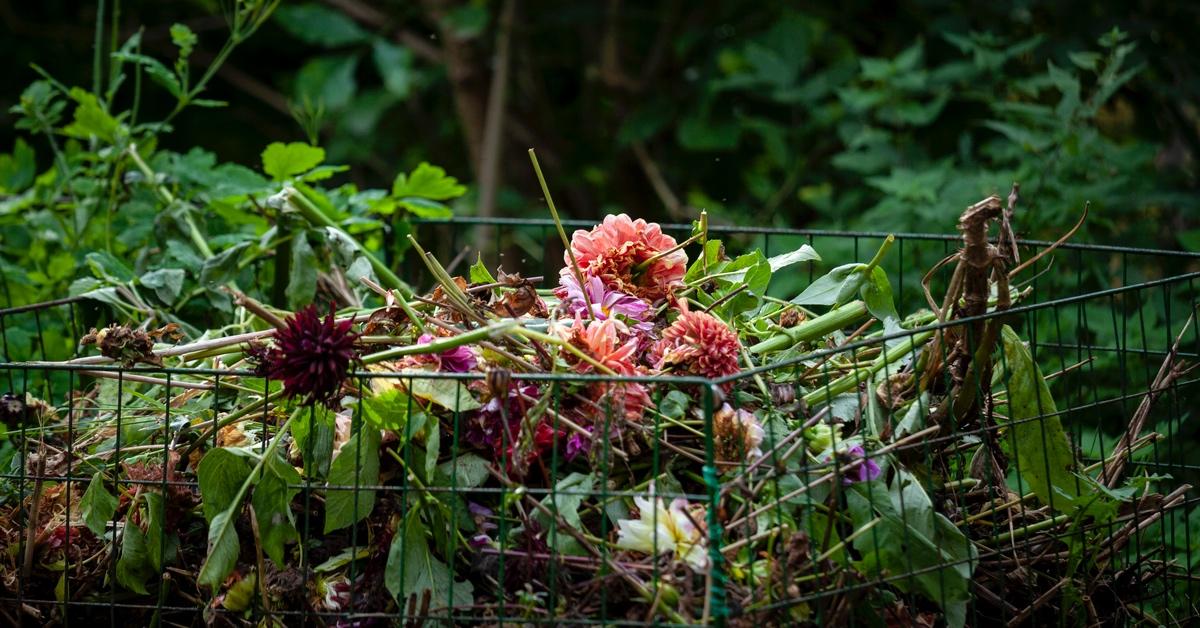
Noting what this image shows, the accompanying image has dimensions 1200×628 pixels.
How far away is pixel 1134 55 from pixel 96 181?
2.39m

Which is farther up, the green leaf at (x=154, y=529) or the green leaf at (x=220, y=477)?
the green leaf at (x=220, y=477)

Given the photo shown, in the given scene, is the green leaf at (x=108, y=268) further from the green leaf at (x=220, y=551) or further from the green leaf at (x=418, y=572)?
the green leaf at (x=418, y=572)

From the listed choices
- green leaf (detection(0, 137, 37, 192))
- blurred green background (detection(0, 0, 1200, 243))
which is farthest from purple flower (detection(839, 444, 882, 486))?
green leaf (detection(0, 137, 37, 192))

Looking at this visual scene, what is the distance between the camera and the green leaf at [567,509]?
3.71ft

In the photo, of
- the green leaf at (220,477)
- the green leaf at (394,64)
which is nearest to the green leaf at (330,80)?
the green leaf at (394,64)

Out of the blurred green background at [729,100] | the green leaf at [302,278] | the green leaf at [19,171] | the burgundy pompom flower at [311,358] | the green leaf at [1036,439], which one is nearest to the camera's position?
the burgundy pompom flower at [311,358]

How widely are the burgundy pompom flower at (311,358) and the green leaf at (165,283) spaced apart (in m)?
0.68

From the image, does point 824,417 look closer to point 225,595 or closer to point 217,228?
point 225,595

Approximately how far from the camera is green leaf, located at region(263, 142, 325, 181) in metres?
1.84

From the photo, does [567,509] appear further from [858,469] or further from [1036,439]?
[1036,439]

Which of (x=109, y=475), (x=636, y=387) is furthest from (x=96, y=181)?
(x=636, y=387)

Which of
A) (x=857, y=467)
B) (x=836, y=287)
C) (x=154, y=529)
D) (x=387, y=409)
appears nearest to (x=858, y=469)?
(x=857, y=467)

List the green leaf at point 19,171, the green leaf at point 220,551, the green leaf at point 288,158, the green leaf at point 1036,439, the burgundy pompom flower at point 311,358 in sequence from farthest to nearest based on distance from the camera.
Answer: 1. the green leaf at point 19,171
2. the green leaf at point 288,158
3. the green leaf at point 1036,439
4. the green leaf at point 220,551
5. the burgundy pompom flower at point 311,358

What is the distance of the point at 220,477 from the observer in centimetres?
121
